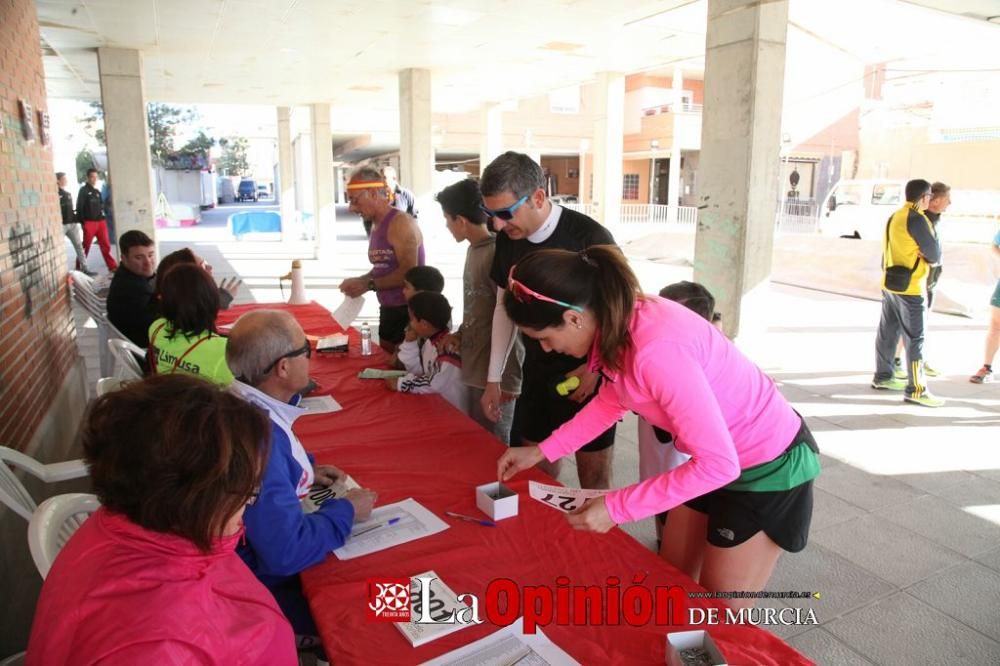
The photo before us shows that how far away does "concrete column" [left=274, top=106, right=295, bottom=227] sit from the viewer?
1677 centimetres

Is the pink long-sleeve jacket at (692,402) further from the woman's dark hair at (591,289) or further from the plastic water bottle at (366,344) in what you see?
the plastic water bottle at (366,344)

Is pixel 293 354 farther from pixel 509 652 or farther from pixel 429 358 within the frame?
pixel 429 358

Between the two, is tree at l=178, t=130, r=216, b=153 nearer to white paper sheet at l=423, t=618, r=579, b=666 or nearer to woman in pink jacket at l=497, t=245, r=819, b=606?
woman in pink jacket at l=497, t=245, r=819, b=606

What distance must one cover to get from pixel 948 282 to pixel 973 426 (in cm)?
518

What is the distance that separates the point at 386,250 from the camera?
384cm

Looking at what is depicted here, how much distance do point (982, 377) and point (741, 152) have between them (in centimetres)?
282

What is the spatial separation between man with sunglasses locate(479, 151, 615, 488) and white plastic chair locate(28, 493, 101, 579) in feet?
4.60

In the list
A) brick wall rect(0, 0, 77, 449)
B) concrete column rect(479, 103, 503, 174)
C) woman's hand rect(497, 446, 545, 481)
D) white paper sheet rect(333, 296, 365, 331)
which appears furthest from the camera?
concrete column rect(479, 103, 503, 174)

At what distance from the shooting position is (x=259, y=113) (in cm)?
1964

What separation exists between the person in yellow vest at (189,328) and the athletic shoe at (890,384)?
4864 millimetres

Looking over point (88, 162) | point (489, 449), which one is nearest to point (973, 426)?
point (489, 449)

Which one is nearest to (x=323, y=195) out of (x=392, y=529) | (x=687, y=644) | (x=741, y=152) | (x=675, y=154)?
(x=741, y=152)

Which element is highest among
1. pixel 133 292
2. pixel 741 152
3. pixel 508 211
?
pixel 741 152

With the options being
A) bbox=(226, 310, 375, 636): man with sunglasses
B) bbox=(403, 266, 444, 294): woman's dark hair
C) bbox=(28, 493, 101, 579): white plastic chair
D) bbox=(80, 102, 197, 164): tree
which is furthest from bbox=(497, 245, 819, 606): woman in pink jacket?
bbox=(80, 102, 197, 164): tree
